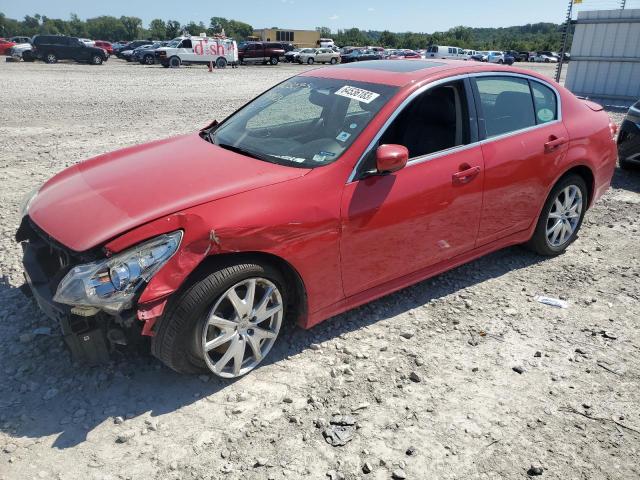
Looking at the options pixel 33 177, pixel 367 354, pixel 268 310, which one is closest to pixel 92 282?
pixel 268 310

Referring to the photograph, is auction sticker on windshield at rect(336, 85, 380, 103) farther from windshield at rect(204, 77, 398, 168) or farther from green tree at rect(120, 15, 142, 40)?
green tree at rect(120, 15, 142, 40)

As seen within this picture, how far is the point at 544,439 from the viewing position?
2672 mm

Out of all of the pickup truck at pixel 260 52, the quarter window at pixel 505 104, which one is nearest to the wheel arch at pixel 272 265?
the quarter window at pixel 505 104

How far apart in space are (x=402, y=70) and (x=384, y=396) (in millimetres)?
2314

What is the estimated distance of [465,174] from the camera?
11.8 ft

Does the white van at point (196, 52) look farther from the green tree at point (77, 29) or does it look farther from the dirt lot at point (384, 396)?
the green tree at point (77, 29)

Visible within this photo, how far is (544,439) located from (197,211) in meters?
2.16

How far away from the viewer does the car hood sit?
271cm

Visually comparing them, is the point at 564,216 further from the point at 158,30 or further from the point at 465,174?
the point at 158,30

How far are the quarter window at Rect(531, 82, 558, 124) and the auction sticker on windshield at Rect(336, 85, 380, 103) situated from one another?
63.3 inches

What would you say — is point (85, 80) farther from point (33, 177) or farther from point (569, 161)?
point (569, 161)

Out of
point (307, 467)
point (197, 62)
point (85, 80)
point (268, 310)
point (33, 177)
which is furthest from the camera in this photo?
point (197, 62)

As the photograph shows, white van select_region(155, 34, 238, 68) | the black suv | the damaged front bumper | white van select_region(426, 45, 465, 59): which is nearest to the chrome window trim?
the damaged front bumper

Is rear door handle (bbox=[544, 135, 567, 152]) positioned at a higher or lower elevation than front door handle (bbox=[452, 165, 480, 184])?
higher
